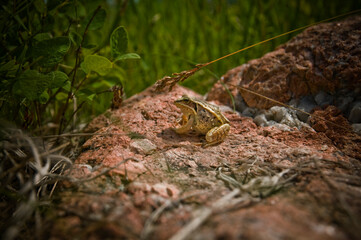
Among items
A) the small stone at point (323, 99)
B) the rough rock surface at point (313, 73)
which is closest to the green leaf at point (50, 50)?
the rough rock surface at point (313, 73)

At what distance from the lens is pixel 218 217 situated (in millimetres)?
1265

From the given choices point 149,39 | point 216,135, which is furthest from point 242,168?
point 149,39

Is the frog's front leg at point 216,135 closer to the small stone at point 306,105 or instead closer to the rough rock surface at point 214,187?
the rough rock surface at point 214,187

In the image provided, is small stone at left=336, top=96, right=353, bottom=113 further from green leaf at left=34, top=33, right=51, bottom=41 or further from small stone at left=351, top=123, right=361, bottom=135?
green leaf at left=34, top=33, right=51, bottom=41

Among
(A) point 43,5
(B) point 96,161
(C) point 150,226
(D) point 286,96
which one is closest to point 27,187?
(B) point 96,161

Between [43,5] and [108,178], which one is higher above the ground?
[43,5]

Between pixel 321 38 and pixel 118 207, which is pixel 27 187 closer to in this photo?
pixel 118 207

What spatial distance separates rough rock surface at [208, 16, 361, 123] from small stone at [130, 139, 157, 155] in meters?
1.16

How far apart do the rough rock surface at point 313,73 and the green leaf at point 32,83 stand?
6.23 ft

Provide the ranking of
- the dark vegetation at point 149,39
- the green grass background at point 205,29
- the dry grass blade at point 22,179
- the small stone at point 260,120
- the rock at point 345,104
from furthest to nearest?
the green grass background at point 205,29
the small stone at point 260,120
the rock at point 345,104
the dark vegetation at point 149,39
the dry grass blade at point 22,179

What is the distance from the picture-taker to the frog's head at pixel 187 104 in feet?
9.06

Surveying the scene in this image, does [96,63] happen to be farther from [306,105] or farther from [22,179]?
[306,105]

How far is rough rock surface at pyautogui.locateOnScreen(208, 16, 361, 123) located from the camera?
8.46ft

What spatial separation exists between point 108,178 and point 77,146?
1.05m
